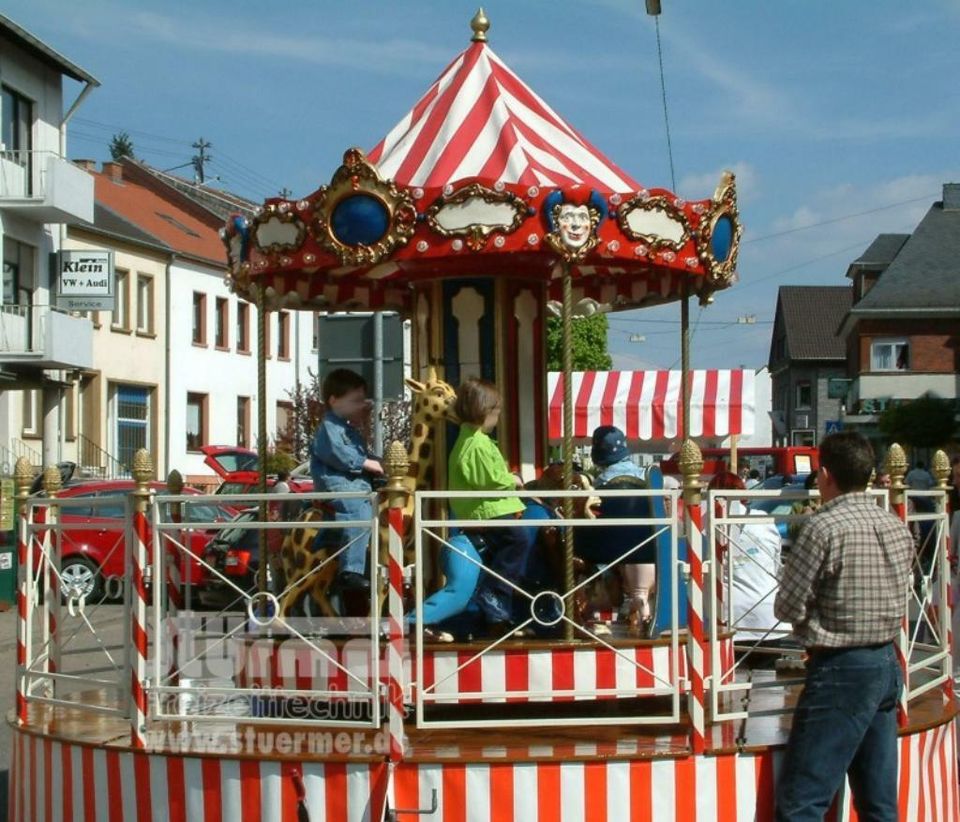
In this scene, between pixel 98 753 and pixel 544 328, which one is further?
pixel 544 328

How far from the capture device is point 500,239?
7805 mm

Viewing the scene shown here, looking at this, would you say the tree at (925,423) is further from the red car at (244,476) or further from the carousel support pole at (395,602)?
the carousel support pole at (395,602)

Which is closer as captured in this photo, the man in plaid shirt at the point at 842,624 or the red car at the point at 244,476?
the man in plaid shirt at the point at 842,624

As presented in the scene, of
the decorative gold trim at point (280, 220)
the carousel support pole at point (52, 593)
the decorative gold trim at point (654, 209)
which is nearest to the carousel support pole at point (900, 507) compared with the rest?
the decorative gold trim at point (654, 209)

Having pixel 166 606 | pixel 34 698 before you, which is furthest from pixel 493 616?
pixel 34 698

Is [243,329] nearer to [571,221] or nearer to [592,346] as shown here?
[592,346]

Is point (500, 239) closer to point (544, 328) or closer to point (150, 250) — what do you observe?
point (544, 328)

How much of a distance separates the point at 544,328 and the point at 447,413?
4.58ft

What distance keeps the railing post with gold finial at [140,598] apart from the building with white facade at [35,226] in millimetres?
25729

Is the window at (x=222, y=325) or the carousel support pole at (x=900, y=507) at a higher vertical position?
the window at (x=222, y=325)

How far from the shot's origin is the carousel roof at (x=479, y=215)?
7.81 metres

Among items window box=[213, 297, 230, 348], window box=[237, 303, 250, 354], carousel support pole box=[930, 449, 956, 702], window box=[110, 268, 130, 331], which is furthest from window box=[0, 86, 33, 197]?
carousel support pole box=[930, 449, 956, 702]

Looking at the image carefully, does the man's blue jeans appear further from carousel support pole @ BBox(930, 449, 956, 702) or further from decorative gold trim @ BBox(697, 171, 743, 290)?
decorative gold trim @ BBox(697, 171, 743, 290)

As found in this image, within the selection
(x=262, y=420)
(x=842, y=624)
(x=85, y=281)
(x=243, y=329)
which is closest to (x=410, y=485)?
(x=262, y=420)
